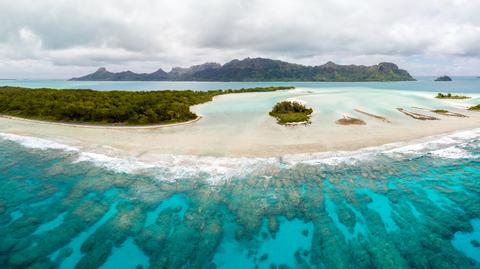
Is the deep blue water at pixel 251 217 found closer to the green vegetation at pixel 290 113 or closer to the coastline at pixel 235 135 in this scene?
the coastline at pixel 235 135

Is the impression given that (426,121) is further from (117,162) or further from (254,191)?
(117,162)

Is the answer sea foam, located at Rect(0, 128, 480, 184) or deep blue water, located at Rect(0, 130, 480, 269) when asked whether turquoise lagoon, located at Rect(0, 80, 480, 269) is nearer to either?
deep blue water, located at Rect(0, 130, 480, 269)

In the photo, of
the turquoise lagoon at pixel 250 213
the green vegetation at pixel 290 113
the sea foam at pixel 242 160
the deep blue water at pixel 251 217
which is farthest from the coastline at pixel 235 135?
the deep blue water at pixel 251 217

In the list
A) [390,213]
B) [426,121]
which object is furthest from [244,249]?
[426,121]

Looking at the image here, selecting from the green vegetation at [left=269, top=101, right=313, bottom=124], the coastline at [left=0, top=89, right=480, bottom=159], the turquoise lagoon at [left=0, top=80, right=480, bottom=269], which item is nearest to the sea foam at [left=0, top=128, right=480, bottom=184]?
the turquoise lagoon at [left=0, top=80, right=480, bottom=269]

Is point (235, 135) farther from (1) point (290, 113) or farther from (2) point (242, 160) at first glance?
(1) point (290, 113)

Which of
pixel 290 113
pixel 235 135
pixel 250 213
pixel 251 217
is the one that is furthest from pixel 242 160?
pixel 290 113

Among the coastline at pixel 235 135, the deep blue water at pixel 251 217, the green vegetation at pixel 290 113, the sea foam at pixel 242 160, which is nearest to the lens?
the deep blue water at pixel 251 217
